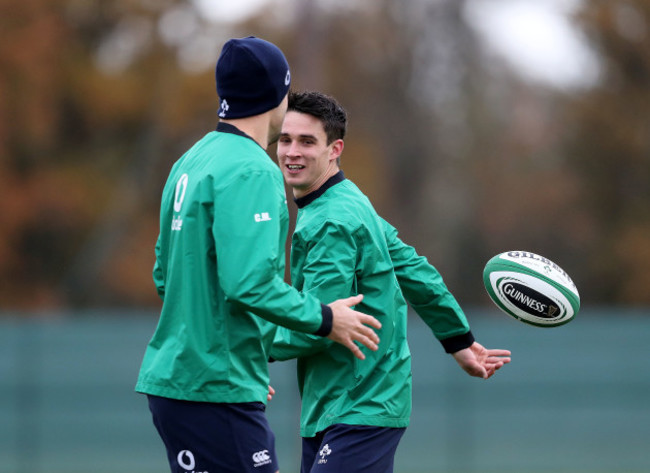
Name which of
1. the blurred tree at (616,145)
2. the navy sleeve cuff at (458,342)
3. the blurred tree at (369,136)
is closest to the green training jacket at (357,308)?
the navy sleeve cuff at (458,342)

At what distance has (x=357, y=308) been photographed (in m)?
4.51

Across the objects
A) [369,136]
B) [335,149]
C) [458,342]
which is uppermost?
[369,136]

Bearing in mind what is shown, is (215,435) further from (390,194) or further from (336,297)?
(390,194)

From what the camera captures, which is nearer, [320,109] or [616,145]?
[320,109]

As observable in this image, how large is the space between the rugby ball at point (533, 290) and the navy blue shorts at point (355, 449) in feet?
3.09

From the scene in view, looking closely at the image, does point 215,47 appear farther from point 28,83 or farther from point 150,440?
point 150,440

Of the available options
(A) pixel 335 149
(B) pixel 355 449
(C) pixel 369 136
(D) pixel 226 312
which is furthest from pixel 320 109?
(C) pixel 369 136

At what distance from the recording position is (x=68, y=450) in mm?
12516

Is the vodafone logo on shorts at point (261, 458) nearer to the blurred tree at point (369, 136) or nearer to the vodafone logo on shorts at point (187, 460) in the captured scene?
→ the vodafone logo on shorts at point (187, 460)

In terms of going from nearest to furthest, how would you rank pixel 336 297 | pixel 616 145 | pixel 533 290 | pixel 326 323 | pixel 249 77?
pixel 326 323 < pixel 249 77 < pixel 336 297 < pixel 533 290 < pixel 616 145

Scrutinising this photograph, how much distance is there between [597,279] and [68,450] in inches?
524

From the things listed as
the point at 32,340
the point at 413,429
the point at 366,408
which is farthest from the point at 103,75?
the point at 366,408

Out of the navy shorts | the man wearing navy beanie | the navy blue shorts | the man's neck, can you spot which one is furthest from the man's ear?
the navy shorts

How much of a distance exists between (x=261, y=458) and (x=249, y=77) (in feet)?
4.71
